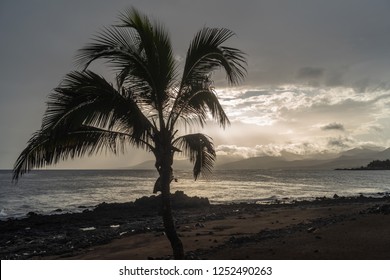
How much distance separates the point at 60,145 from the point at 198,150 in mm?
3482

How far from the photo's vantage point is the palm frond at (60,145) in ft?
23.1

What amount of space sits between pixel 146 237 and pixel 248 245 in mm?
7824

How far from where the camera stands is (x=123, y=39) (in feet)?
23.6

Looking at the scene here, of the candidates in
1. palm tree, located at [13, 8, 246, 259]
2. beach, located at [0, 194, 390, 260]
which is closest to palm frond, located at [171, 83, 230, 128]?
palm tree, located at [13, 8, 246, 259]

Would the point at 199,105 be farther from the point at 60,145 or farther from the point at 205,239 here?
the point at 205,239

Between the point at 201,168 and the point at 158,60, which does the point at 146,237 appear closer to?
the point at 201,168

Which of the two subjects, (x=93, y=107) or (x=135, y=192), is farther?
(x=135, y=192)

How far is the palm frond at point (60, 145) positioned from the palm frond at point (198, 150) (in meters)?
1.49

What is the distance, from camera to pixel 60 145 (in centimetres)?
763

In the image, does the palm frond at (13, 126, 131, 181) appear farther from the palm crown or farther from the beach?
the beach

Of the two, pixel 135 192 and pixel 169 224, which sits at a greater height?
pixel 169 224

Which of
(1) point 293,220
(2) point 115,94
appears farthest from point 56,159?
(1) point 293,220

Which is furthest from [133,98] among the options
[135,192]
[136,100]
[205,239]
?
[135,192]
